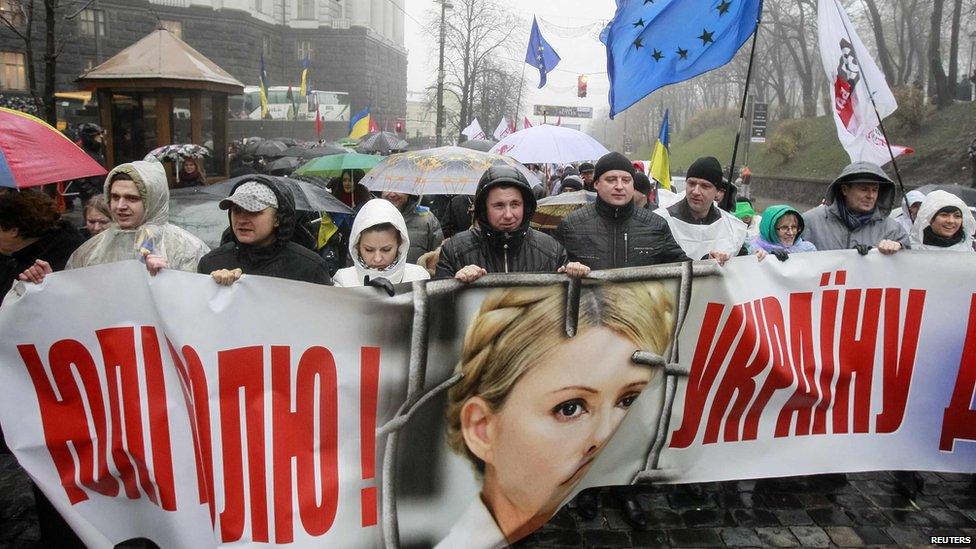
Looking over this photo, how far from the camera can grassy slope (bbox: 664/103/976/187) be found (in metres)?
23.6

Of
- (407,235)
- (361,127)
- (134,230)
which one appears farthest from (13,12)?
(407,235)

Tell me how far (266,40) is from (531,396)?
47.7 metres

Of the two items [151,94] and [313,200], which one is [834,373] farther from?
[151,94]

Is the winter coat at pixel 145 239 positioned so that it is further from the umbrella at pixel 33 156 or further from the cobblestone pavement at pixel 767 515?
the cobblestone pavement at pixel 767 515

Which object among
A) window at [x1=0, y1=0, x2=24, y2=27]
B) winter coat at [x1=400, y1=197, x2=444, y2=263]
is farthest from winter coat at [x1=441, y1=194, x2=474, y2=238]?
window at [x1=0, y1=0, x2=24, y2=27]

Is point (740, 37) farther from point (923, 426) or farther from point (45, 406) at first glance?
point (45, 406)

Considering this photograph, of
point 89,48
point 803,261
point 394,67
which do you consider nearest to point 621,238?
point 803,261

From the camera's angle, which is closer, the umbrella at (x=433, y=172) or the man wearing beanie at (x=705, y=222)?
the man wearing beanie at (x=705, y=222)

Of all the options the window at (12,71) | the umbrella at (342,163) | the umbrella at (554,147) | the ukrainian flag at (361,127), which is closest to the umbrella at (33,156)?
the umbrella at (342,163)

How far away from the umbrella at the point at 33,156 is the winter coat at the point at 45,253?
264 mm

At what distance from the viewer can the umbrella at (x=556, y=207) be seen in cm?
721

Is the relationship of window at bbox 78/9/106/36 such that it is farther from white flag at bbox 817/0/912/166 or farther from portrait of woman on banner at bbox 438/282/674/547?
portrait of woman on banner at bbox 438/282/674/547

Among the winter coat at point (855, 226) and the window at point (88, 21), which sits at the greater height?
the window at point (88, 21)

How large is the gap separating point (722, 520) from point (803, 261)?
1.38 m
